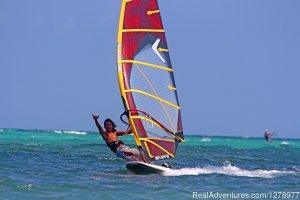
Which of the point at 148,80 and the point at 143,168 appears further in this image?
the point at 148,80

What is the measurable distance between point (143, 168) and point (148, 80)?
2407 mm

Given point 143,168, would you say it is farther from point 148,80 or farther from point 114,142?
point 148,80

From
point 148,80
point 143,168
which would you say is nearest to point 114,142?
point 143,168

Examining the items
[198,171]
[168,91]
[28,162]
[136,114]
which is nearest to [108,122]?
[136,114]

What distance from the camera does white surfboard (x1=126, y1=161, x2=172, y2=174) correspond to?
48.8 feet

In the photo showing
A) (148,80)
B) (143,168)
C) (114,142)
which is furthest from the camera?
(148,80)

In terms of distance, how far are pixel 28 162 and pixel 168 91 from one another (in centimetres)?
536

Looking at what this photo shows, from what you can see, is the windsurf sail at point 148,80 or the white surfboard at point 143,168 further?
the windsurf sail at point 148,80

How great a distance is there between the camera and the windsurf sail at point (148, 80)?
15250 millimetres

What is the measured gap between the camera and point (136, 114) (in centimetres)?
1525

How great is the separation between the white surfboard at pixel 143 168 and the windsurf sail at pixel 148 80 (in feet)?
1.20

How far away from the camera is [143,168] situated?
14992 millimetres

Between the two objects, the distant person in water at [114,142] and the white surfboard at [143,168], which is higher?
the distant person in water at [114,142]

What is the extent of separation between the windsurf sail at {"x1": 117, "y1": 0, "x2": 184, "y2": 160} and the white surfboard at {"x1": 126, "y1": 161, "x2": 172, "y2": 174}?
366mm
